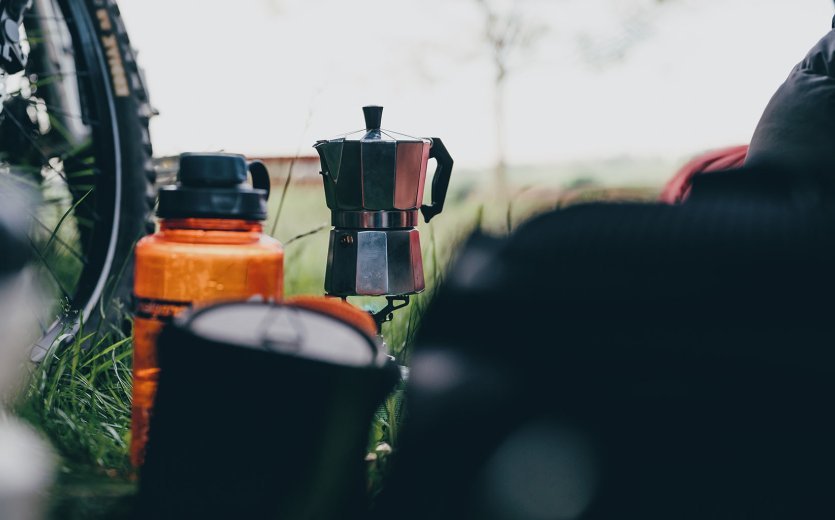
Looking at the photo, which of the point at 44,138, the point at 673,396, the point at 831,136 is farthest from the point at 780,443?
the point at 44,138

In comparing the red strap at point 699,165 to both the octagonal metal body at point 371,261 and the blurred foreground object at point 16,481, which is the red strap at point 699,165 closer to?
the octagonal metal body at point 371,261

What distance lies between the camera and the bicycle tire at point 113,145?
1.98 meters

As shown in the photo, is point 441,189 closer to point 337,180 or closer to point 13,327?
point 337,180

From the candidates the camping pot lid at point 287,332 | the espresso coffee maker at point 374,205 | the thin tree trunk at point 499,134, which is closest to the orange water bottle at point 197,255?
the camping pot lid at point 287,332

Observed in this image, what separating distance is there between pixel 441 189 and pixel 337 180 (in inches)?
8.7

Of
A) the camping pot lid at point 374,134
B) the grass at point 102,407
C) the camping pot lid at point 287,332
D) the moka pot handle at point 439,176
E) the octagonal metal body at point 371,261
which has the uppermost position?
the camping pot lid at point 374,134

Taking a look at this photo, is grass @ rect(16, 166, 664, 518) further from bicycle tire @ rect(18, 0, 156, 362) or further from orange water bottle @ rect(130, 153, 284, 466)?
bicycle tire @ rect(18, 0, 156, 362)

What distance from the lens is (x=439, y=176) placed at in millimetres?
1829

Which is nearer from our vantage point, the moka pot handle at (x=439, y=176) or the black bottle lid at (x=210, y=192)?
the black bottle lid at (x=210, y=192)

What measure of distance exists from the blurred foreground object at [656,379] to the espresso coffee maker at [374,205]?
877mm

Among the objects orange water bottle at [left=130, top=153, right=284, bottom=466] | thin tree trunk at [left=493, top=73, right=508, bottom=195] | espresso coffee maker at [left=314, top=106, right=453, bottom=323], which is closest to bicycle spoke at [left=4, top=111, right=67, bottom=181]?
espresso coffee maker at [left=314, top=106, right=453, bottom=323]

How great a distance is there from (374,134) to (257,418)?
3.25 ft

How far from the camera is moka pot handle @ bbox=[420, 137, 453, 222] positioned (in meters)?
1.82

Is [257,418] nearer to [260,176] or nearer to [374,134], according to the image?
[260,176]
